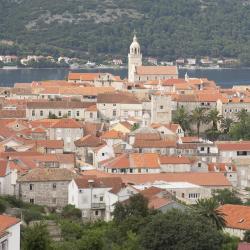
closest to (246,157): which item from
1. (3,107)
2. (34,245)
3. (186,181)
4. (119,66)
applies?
(186,181)

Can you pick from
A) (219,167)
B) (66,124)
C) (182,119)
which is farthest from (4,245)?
(182,119)

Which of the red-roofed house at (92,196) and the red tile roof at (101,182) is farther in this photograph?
the red tile roof at (101,182)

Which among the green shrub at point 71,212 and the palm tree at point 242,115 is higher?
the palm tree at point 242,115

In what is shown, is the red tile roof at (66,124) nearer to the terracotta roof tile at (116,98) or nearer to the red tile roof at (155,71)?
the terracotta roof tile at (116,98)

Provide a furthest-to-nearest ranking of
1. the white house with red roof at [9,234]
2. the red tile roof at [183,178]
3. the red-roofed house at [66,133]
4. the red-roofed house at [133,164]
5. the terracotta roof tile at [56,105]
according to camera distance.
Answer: the terracotta roof tile at [56,105] → the red-roofed house at [66,133] → the red-roofed house at [133,164] → the red tile roof at [183,178] → the white house with red roof at [9,234]

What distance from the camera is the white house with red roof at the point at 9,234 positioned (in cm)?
2439

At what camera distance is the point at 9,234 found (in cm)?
2470

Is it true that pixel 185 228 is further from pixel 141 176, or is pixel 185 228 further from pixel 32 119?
pixel 32 119

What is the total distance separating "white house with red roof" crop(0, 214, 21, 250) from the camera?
2439cm

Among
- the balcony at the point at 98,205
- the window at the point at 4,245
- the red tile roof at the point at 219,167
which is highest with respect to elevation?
the window at the point at 4,245

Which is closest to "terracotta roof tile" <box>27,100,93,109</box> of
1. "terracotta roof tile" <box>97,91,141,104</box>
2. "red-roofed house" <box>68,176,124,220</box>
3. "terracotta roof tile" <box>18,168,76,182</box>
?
"terracotta roof tile" <box>97,91,141,104</box>

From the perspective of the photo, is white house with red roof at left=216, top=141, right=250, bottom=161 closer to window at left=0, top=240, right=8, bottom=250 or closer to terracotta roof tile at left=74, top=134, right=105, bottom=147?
terracotta roof tile at left=74, top=134, right=105, bottom=147

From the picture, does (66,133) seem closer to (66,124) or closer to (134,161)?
(66,124)

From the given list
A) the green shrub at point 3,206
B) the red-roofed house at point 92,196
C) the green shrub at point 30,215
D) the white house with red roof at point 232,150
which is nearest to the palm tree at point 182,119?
the white house with red roof at point 232,150
